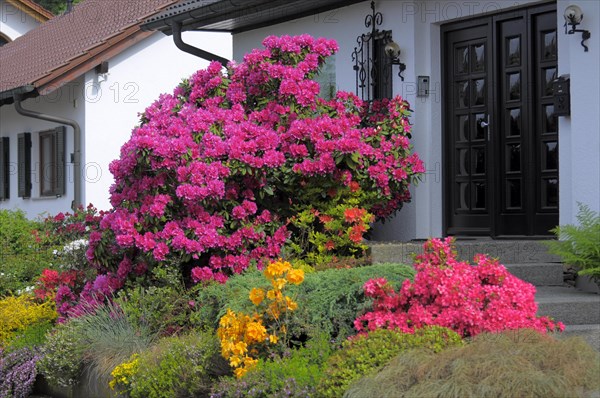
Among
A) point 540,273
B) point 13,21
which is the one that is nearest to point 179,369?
point 540,273

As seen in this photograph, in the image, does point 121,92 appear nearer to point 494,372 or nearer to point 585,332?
point 585,332

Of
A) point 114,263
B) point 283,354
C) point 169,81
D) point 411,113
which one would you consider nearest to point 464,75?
point 411,113

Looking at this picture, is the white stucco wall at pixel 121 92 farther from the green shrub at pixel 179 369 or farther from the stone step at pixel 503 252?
the green shrub at pixel 179 369

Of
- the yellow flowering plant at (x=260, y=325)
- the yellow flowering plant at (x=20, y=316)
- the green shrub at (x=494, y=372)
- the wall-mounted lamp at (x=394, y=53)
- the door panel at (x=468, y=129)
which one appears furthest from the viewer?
the wall-mounted lamp at (x=394, y=53)

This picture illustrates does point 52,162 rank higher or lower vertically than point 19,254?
higher

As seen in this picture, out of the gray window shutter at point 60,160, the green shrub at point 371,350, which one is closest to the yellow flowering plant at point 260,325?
the green shrub at point 371,350

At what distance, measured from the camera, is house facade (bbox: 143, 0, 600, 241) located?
891cm

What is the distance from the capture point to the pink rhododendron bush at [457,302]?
6270 mm

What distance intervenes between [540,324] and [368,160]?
3507 millimetres

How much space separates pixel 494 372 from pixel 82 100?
47.3 feet

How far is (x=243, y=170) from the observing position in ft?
29.2

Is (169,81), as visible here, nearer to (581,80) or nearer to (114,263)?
(114,263)

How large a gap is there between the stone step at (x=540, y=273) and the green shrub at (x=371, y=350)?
2.92 m

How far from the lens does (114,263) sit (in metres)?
9.77
